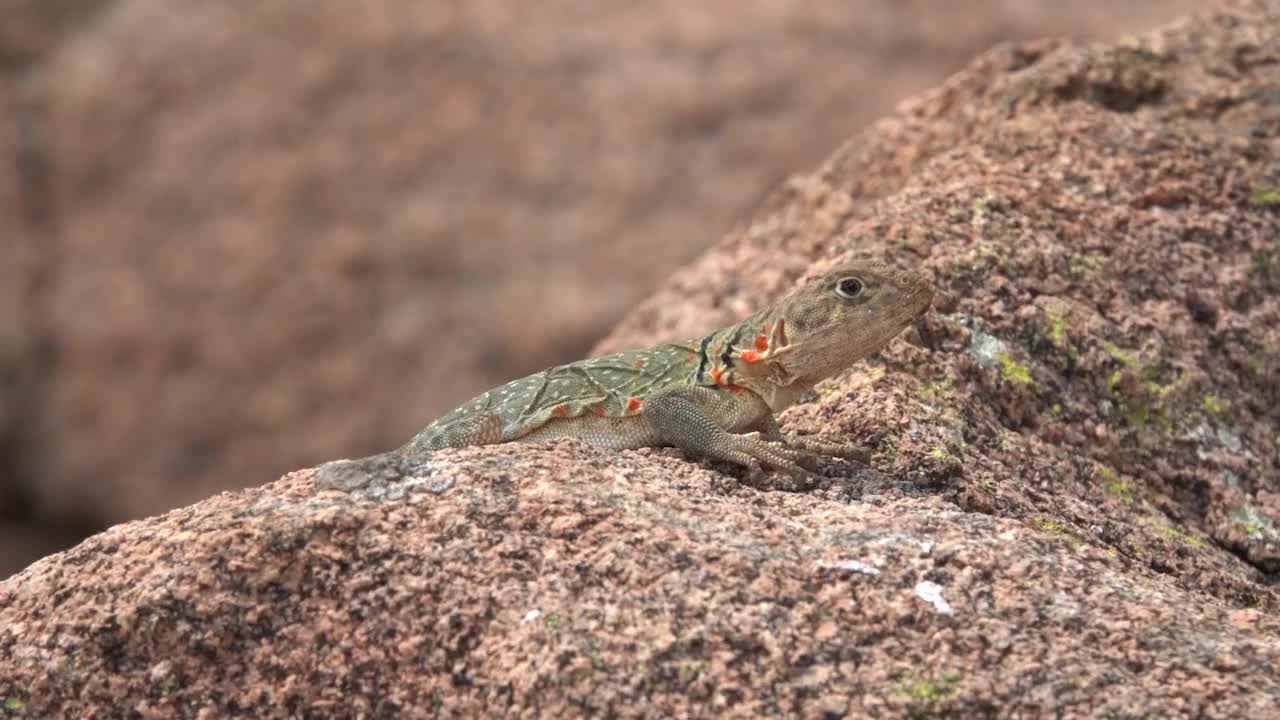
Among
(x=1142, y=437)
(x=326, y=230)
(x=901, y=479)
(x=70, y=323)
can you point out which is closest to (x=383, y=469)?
(x=901, y=479)

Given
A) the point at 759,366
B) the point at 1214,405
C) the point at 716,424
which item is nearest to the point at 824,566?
the point at 716,424

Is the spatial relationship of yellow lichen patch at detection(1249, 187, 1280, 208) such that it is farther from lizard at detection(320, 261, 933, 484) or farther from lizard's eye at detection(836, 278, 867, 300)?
lizard's eye at detection(836, 278, 867, 300)

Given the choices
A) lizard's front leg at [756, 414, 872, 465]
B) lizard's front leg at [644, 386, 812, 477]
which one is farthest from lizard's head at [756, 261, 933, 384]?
lizard's front leg at [756, 414, 872, 465]

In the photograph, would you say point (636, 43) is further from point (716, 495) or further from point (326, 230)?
point (716, 495)

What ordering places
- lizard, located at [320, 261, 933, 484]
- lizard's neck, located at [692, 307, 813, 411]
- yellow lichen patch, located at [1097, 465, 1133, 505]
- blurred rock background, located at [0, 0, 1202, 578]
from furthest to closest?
blurred rock background, located at [0, 0, 1202, 578] < yellow lichen patch, located at [1097, 465, 1133, 505] < lizard's neck, located at [692, 307, 813, 411] < lizard, located at [320, 261, 933, 484]

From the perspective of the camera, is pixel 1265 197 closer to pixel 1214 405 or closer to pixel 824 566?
pixel 1214 405

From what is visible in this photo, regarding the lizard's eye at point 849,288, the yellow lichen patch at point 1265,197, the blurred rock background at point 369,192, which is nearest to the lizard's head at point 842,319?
the lizard's eye at point 849,288

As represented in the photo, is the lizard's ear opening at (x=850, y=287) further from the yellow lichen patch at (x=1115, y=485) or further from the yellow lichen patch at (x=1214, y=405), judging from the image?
the yellow lichen patch at (x=1214, y=405)

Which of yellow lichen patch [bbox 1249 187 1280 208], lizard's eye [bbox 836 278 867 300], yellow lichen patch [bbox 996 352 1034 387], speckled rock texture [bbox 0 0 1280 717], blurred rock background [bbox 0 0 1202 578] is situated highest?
blurred rock background [bbox 0 0 1202 578]
